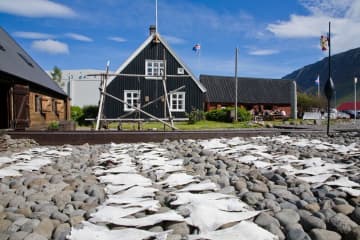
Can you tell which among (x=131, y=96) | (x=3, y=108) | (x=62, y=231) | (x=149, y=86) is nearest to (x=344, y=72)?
(x=149, y=86)

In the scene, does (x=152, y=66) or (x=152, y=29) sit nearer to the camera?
(x=152, y=66)

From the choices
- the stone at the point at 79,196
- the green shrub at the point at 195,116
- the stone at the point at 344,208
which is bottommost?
the stone at the point at 79,196

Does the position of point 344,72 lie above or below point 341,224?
above

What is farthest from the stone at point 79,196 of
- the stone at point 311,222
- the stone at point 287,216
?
the stone at point 311,222

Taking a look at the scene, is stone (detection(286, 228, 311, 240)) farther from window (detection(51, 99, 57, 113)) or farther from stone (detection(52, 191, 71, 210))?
window (detection(51, 99, 57, 113))

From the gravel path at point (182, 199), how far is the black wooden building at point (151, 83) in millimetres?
16548

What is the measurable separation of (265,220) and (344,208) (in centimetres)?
77

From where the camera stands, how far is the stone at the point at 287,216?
7.69 ft

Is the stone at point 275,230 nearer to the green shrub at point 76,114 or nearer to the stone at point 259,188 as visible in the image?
the stone at point 259,188

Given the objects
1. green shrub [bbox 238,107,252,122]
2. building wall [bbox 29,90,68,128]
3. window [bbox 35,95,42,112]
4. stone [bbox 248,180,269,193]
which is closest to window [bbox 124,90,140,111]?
building wall [bbox 29,90,68,128]

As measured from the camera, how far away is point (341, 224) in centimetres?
225

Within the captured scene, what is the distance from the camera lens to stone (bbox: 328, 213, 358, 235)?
2203mm

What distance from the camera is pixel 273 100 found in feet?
103

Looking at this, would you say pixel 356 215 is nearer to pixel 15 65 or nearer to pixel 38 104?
pixel 15 65
